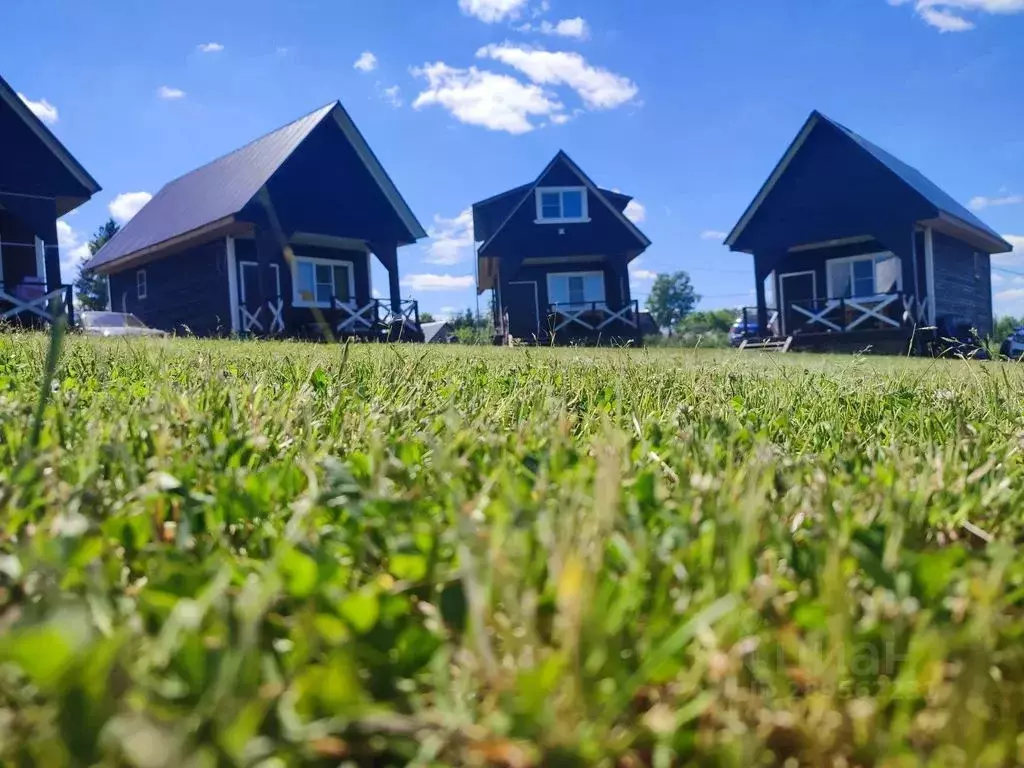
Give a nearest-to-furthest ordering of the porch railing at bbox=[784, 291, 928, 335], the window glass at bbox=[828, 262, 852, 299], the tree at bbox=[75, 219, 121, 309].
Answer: the porch railing at bbox=[784, 291, 928, 335] → the window glass at bbox=[828, 262, 852, 299] → the tree at bbox=[75, 219, 121, 309]

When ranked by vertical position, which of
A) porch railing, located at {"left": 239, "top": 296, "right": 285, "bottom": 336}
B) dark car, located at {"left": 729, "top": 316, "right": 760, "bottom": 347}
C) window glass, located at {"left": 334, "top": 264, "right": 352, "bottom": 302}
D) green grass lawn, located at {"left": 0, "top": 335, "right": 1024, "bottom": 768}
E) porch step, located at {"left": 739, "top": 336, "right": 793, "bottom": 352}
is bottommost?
green grass lawn, located at {"left": 0, "top": 335, "right": 1024, "bottom": 768}

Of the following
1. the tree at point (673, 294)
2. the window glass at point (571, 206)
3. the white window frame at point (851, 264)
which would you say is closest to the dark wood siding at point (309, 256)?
the window glass at point (571, 206)

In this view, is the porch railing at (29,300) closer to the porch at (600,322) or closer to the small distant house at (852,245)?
the porch at (600,322)

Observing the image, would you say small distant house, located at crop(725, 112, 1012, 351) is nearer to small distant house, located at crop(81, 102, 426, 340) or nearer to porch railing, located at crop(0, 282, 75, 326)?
small distant house, located at crop(81, 102, 426, 340)

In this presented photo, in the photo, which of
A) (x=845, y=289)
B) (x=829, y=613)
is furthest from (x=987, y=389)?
(x=845, y=289)

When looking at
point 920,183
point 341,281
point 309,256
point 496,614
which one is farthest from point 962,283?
point 496,614

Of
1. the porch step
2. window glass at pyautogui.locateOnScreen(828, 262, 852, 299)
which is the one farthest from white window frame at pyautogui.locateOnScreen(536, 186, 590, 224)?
window glass at pyautogui.locateOnScreen(828, 262, 852, 299)

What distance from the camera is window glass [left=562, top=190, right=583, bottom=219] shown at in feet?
83.8

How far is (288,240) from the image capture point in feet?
59.7

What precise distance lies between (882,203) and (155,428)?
22.5 meters

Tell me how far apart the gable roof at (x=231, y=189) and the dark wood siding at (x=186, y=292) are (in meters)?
0.90

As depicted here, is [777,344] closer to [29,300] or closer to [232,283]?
[232,283]

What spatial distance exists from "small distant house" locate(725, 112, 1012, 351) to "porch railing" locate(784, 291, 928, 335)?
0.03 metres

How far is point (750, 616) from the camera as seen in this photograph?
777mm
